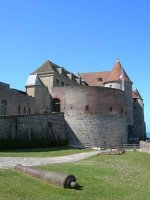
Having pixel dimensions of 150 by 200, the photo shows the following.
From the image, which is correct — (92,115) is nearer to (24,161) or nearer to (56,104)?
(56,104)

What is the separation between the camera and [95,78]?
68.1 metres

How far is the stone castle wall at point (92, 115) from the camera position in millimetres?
47969

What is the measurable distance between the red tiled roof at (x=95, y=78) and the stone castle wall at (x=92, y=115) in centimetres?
1600

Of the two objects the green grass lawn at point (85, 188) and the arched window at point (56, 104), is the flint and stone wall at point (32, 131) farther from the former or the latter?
the green grass lawn at point (85, 188)

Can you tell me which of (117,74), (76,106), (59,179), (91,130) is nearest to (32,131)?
(76,106)

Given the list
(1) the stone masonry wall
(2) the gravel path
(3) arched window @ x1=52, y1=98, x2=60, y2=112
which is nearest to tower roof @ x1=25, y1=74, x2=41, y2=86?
(3) arched window @ x1=52, y1=98, x2=60, y2=112

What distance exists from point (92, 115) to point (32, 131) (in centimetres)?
1060

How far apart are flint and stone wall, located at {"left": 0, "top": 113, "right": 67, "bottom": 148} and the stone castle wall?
5.01ft

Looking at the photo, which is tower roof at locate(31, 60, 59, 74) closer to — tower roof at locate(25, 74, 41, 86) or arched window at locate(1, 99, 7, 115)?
tower roof at locate(25, 74, 41, 86)

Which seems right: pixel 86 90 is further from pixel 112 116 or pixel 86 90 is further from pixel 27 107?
pixel 27 107

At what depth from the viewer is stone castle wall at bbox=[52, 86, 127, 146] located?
4797 cm

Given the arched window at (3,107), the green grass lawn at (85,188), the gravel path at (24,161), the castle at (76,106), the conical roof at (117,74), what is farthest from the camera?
the conical roof at (117,74)

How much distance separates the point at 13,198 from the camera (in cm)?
1162

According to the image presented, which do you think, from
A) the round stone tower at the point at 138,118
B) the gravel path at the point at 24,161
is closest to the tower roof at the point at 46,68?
the round stone tower at the point at 138,118
